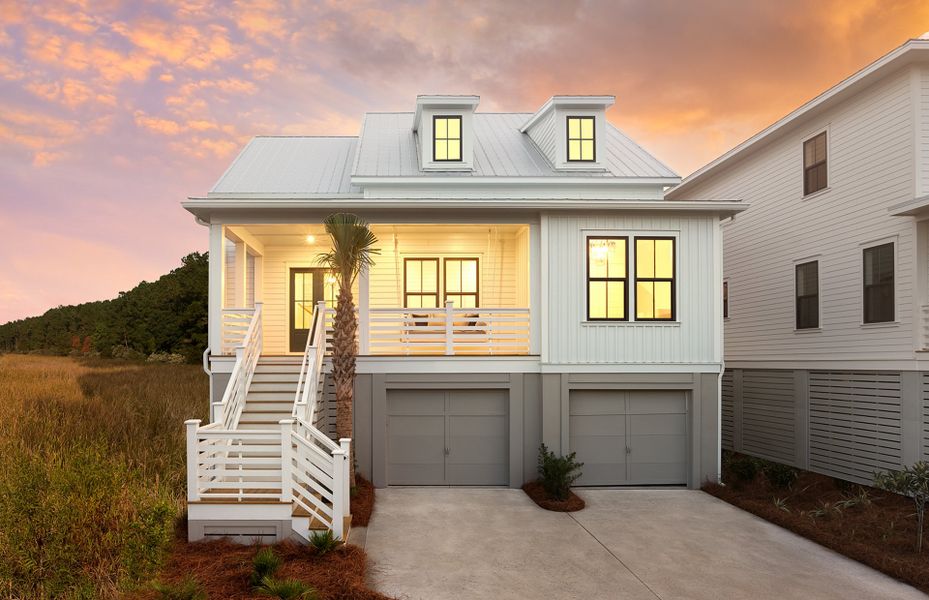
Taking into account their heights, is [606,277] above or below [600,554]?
above

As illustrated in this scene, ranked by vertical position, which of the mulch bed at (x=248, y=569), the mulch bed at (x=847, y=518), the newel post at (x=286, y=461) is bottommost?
the mulch bed at (x=847, y=518)

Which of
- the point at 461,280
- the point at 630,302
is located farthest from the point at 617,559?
the point at 461,280

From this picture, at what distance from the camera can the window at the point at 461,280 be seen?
14.6 meters

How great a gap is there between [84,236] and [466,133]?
1403cm

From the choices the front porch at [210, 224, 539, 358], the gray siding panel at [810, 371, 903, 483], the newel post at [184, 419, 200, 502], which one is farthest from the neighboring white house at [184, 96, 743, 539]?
the newel post at [184, 419, 200, 502]

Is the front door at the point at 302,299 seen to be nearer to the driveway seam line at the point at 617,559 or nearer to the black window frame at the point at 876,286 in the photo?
the driveway seam line at the point at 617,559

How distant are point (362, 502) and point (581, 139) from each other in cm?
947

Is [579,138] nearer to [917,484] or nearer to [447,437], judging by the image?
[447,437]

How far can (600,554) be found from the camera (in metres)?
8.42

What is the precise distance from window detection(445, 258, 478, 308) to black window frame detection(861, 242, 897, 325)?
26.6 ft

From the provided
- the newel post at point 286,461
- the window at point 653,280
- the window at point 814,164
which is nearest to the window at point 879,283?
the window at point 814,164

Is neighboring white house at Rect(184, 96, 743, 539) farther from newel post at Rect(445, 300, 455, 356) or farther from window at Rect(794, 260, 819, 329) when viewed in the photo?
window at Rect(794, 260, 819, 329)

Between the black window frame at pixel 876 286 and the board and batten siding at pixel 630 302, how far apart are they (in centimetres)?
316

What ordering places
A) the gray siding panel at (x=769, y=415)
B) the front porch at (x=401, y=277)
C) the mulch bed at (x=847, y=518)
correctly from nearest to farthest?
1. the mulch bed at (x=847, y=518)
2. the front porch at (x=401, y=277)
3. the gray siding panel at (x=769, y=415)
